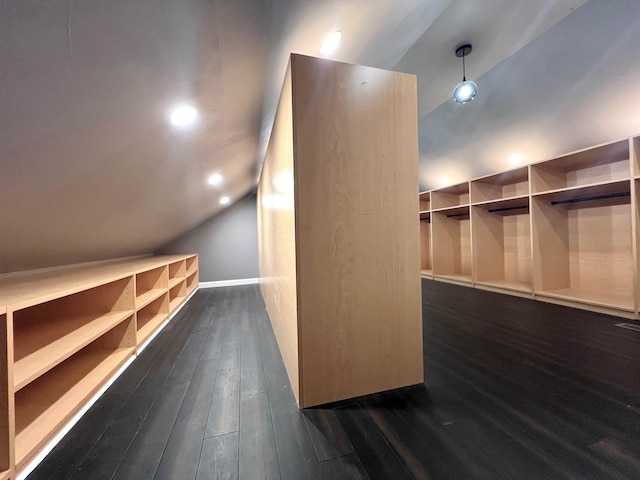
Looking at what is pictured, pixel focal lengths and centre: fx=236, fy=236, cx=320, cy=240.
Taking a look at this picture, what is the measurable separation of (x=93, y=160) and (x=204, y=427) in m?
1.48

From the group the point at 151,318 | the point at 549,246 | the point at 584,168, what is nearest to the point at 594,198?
the point at 584,168

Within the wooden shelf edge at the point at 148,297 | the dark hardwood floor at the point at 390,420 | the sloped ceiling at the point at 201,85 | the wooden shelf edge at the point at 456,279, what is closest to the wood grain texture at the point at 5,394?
the dark hardwood floor at the point at 390,420

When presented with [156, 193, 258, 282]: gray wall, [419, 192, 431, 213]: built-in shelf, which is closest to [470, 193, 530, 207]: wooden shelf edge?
[419, 192, 431, 213]: built-in shelf

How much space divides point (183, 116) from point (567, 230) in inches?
174

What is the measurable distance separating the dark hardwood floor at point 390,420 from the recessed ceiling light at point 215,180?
186 cm

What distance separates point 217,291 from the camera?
4289mm

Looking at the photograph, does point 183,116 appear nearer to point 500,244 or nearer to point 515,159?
point 515,159

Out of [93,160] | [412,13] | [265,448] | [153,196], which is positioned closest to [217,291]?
[153,196]

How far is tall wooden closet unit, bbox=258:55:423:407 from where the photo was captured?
1.19 m

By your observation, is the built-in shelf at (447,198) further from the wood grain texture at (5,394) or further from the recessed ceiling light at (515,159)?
the wood grain texture at (5,394)

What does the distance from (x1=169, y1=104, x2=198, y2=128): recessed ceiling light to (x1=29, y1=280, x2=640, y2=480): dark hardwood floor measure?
1631 millimetres

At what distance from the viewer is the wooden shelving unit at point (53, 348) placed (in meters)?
0.85

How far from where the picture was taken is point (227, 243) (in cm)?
496

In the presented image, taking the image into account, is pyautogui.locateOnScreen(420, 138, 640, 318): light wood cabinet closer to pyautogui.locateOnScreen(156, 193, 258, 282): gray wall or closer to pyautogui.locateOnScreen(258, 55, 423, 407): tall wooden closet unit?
pyautogui.locateOnScreen(258, 55, 423, 407): tall wooden closet unit
